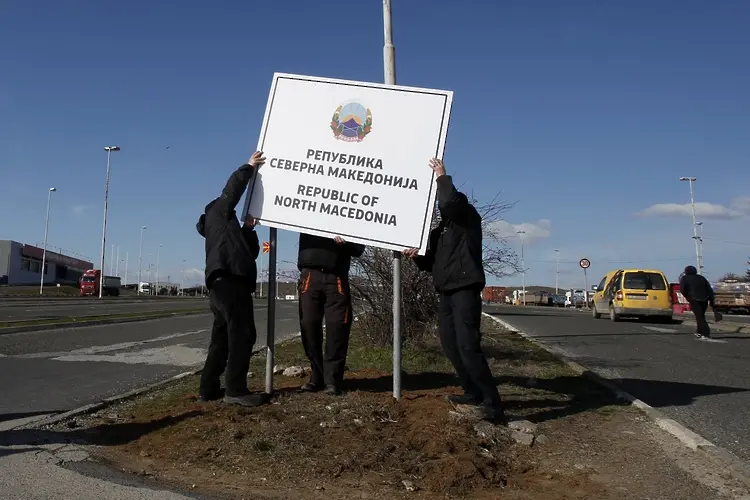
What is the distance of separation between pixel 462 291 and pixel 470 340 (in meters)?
0.38

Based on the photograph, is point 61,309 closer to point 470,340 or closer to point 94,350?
point 94,350

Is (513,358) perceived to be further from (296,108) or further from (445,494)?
(445,494)

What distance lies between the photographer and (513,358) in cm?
930

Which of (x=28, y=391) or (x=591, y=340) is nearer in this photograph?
(x=28, y=391)

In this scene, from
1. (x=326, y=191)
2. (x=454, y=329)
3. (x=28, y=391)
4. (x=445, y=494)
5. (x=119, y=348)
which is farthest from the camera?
(x=119, y=348)

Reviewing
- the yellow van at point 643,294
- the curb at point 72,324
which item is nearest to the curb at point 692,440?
the curb at point 72,324

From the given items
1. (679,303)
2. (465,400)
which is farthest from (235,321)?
(679,303)

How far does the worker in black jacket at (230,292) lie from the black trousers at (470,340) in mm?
1632

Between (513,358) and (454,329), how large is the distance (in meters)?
4.43

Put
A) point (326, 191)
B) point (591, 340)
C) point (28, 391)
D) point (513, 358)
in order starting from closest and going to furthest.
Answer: point (326, 191)
point (28, 391)
point (513, 358)
point (591, 340)

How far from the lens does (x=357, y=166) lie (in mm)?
5543

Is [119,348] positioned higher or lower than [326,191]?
lower

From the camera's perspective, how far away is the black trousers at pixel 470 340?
4906 mm

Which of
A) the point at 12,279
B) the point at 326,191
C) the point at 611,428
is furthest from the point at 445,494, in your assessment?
the point at 12,279
